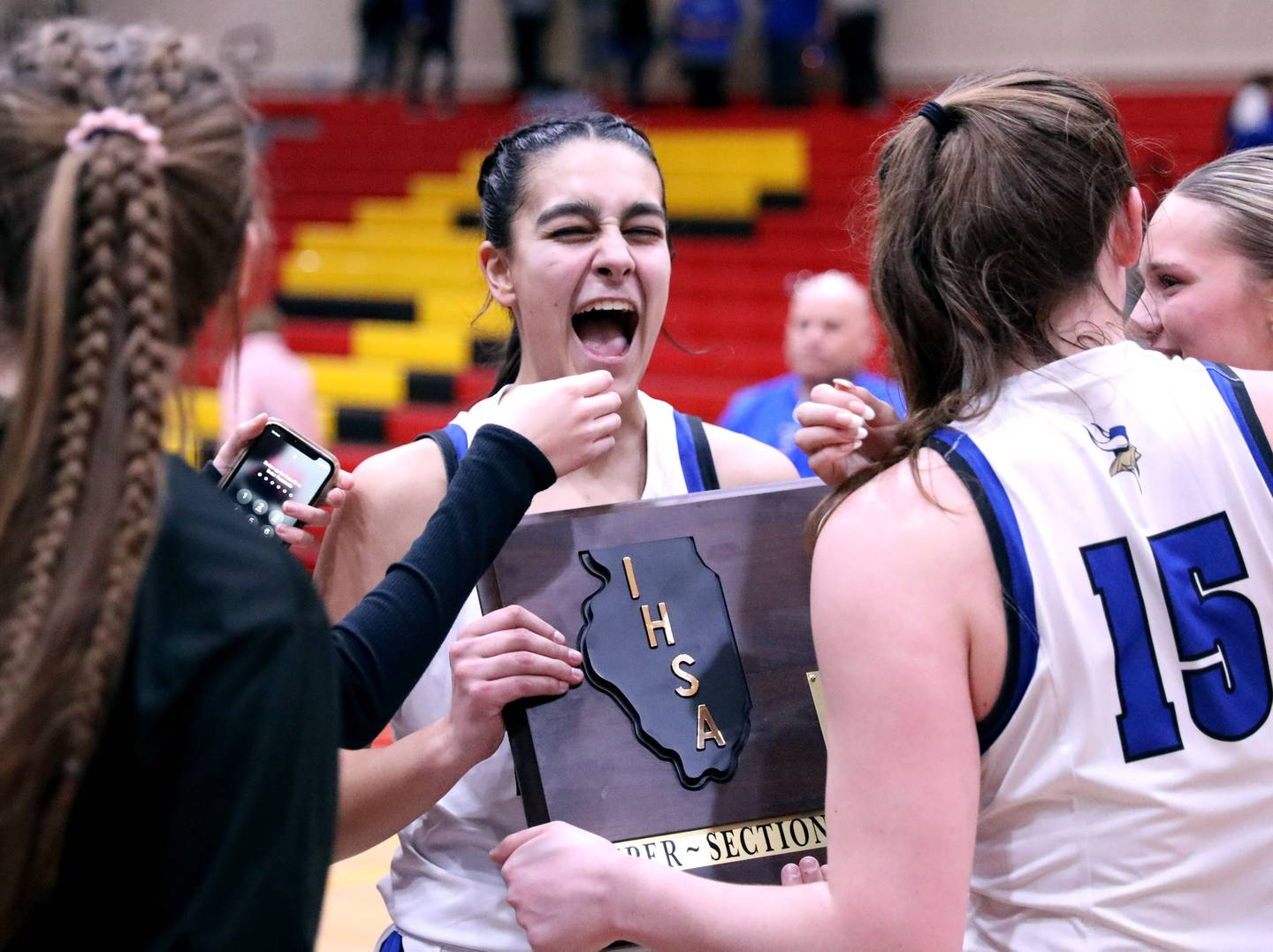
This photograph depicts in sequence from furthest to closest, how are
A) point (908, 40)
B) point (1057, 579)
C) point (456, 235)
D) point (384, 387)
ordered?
1. point (908, 40)
2. point (456, 235)
3. point (384, 387)
4. point (1057, 579)

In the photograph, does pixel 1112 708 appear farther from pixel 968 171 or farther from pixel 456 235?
pixel 456 235

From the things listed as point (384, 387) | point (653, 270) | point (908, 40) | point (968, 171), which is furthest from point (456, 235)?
point (968, 171)

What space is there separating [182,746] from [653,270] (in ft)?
3.60

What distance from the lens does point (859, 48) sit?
10305mm

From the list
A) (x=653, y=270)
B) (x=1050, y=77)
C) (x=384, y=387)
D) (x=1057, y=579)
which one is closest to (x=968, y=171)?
(x=1050, y=77)

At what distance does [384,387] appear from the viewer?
8.61 m

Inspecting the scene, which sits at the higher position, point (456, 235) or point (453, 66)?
point (453, 66)

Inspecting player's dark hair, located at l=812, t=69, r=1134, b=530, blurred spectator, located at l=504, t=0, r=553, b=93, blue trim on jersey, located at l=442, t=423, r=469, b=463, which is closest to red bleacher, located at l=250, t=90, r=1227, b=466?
blurred spectator, located at l=504, t=0, r=553, b=93

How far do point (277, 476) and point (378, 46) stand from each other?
11.2 metres

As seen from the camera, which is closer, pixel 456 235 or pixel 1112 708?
pixel 1112 708

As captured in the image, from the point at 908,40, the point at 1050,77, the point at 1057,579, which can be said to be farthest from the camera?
the point at 908,40

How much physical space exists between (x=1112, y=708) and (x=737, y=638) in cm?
47

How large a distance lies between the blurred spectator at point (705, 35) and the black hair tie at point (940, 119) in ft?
32.1

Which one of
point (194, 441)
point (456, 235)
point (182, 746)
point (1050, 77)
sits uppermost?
point (456, 235)
